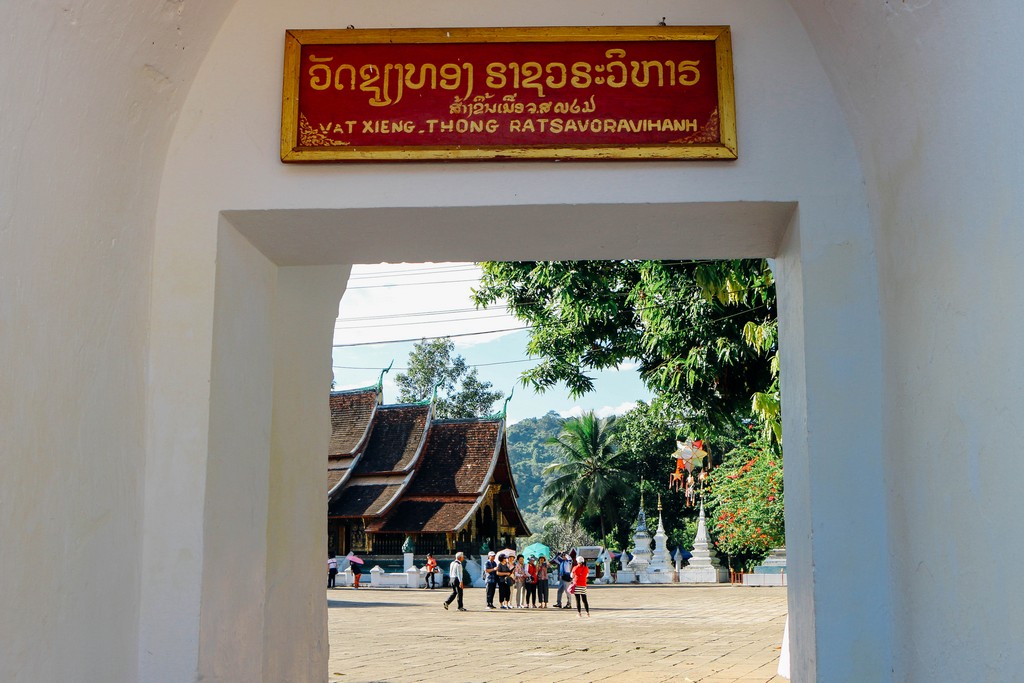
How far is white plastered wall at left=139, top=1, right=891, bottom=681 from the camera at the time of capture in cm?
339

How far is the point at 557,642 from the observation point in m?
12.4

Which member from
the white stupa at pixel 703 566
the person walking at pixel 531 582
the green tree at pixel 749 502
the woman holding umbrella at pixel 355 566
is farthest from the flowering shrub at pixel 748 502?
the woman holding umbrella at pixel 355 566

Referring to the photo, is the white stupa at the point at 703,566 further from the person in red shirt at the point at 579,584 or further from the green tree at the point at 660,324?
the green tree at the point at 660,324

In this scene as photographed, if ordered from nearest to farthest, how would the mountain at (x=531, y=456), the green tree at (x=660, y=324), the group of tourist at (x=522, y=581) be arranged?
the green tree at (x=660, y=324)
the group of tourist at (x=522, y=581)
the mountain at (x=531, y=456)

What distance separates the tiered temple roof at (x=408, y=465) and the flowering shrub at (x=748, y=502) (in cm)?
647

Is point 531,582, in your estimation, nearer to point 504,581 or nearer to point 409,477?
point 504,581

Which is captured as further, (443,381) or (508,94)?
(443,381)

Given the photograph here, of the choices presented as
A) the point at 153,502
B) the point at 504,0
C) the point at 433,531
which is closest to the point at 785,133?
the point at 504,0

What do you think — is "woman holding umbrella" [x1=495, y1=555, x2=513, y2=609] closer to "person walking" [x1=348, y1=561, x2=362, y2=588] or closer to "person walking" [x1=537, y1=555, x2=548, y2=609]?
"person walking" [x1=537, y1=555, x2=548, y2=609]

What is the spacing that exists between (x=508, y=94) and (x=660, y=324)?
694cm

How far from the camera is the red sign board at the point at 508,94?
11.7ft

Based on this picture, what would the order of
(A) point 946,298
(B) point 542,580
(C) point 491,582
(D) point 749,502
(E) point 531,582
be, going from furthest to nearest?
(D) point 749,502 → (B) point 542,580 → (E) point 531,582 → (C) point 491,582 → (A) point 946,298

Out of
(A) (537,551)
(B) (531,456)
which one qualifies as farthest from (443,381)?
(B) (531,456)

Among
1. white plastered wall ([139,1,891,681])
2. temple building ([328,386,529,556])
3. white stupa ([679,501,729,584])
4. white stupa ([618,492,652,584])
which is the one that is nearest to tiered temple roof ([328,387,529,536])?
temple building ([328,386,529,556])
